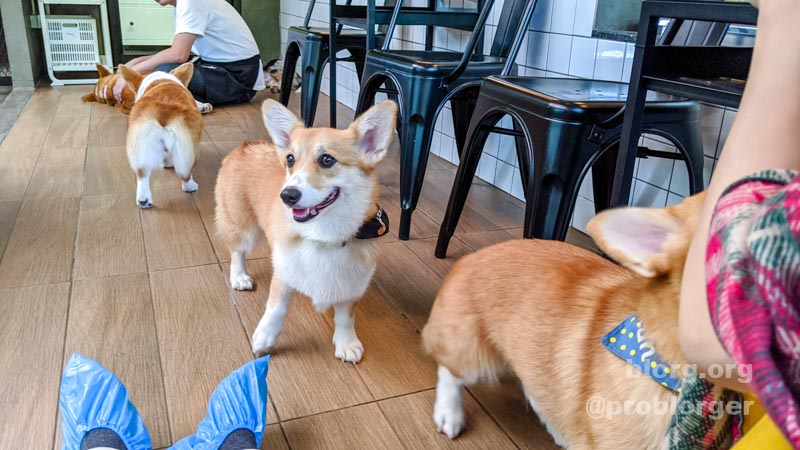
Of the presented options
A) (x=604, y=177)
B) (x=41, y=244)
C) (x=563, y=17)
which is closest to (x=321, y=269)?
(x=604, y=177)

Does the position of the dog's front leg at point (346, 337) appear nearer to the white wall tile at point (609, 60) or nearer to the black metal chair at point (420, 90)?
the black metal chair at point (420, 90)

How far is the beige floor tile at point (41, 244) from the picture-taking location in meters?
1.84

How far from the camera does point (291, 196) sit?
1.36 m

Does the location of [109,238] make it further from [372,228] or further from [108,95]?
[108,95]

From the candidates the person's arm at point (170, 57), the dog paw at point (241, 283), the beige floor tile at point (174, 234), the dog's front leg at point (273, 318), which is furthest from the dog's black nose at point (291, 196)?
the person's arm at point (170, 57)

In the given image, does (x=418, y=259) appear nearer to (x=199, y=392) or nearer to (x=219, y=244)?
(x=219, y=244)

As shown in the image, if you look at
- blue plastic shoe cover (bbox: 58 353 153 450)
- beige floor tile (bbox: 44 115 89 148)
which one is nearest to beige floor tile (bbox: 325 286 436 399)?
blue plastic shoe cover (bbox: 58 353 153 450)

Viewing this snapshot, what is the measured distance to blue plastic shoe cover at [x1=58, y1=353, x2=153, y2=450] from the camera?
1094 mm

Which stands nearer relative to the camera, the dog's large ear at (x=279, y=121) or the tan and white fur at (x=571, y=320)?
the tan and white fur at (x=571, y=320)

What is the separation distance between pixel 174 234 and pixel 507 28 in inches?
64.4

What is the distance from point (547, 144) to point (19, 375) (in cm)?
142

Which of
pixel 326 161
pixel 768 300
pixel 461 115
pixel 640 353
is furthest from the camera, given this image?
pixel 461 115

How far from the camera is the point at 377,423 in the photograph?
126cm

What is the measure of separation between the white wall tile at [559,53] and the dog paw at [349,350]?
61.3 inches
